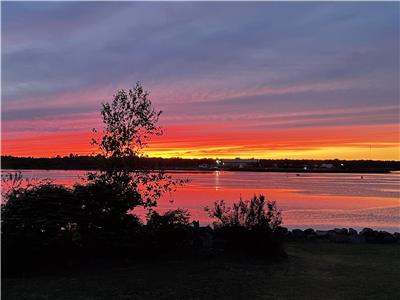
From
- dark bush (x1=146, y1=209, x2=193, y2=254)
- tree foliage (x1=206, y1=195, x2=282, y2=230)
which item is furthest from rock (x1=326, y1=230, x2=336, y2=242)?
dark bush (x1=146, y1=209, x2=193, y2=254)

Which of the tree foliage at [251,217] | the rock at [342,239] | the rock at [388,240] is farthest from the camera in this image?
the rock at [342,239]

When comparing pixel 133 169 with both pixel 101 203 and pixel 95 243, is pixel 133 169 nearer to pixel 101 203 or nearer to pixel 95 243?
pixel 101 203

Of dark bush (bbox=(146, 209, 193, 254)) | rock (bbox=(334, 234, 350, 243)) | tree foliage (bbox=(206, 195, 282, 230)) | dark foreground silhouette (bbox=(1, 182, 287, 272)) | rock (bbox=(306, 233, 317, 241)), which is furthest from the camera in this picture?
rock (bbox=(306, 233, 317, 241))

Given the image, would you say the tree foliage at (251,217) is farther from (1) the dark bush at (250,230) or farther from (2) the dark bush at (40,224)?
(2) the dark bush at (40,224)

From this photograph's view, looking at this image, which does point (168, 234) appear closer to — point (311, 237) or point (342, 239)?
point (311, 237)

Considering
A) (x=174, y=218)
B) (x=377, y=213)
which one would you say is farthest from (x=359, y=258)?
(x=377, y=213)

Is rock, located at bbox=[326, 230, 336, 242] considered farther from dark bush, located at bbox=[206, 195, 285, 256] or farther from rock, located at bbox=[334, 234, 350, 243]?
dark bush, located at bbox=[206, 195, 285, 256]

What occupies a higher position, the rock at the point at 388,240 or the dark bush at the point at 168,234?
the dark bush at the point at 168,234

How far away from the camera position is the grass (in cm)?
819

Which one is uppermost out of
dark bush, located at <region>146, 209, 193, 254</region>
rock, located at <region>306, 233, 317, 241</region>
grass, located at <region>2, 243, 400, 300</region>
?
dark bush, located at <region>146, 209, 193, 254</region>

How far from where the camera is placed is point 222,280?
912 centimetres

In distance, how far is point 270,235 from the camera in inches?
458

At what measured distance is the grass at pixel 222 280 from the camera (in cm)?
819

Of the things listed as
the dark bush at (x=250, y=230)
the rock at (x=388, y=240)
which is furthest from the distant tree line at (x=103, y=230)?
the rock at (x=388, y=240)
